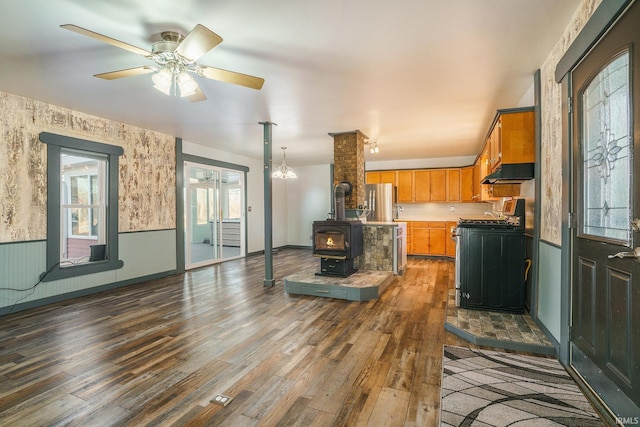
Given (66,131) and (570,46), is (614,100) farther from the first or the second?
(66,131)

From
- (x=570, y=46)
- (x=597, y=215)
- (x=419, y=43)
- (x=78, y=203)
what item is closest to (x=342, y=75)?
(x=419, y=43)

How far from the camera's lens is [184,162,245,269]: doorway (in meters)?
6.42

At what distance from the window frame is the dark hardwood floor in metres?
0.49

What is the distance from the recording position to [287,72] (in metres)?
3.13

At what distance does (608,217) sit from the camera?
181 cm

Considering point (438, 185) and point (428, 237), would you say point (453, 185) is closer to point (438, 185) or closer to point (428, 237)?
point (438, 185)

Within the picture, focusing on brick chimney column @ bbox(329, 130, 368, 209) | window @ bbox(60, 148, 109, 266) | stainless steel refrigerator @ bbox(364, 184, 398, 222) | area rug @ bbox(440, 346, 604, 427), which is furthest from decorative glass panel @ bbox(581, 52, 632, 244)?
window @ bbox(60, 148, 109, 266)

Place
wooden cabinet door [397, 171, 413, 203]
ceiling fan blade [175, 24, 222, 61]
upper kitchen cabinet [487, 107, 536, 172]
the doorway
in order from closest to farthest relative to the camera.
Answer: ceiling fan blade [175, 24, 222, 61]
upper kitchen cabinet [487, 107, 536, 172]
the doorway
wooden cabinet door [397, 171, 413, 203]

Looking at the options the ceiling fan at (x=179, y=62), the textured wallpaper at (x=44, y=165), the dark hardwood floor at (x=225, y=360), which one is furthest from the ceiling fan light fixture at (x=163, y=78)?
the textured wallpaper at (x=44, y=165)

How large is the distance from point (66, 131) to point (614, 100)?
19.1 ft

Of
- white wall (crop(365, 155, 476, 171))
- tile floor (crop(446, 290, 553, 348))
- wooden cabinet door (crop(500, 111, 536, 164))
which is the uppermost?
white wall (crop(365, 155, 476, 171))

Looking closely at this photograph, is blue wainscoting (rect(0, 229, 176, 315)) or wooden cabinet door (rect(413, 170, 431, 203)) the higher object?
wooden cabinet door (rect(413, 170, 431, 203))

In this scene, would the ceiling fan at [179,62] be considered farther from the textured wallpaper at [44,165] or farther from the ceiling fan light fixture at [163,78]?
the textured wallpaper at [44,165]

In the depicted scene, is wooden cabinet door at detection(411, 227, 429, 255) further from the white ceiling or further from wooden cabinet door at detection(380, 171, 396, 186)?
the white ceiling
